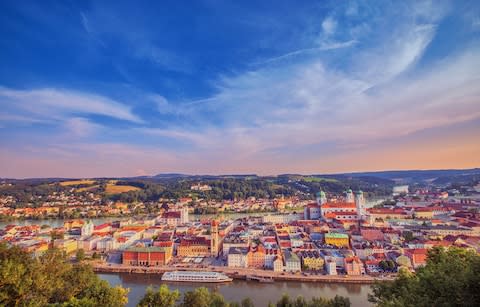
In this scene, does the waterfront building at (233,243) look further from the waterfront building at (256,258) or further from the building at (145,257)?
the building at (145,257)

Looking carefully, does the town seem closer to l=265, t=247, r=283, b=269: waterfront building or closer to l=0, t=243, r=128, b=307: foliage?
l=265, t=247, r=283, b=269: waterfront building

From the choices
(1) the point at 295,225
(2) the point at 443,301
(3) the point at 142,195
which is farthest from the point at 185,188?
(2) the point at 443,301

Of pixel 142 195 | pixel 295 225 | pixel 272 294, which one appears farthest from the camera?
pixel 142 195

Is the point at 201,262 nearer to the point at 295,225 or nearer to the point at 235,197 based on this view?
the point at 295,225

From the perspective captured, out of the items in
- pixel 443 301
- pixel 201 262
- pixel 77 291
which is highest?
pixel 443 301

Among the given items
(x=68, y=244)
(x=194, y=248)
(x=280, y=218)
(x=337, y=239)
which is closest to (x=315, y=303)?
(x=194, y=248)

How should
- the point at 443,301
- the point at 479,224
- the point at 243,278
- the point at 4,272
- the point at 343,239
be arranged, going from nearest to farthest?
the point at 443,301
the point at 4,272
the point at 243,278
the point at 343,239
the point at 479,224

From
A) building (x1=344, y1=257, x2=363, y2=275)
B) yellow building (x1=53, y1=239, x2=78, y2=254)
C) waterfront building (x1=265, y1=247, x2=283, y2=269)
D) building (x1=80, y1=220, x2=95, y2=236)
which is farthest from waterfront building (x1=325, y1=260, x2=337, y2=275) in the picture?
building (x1=80, y1=220, x2=95, y2=236)
